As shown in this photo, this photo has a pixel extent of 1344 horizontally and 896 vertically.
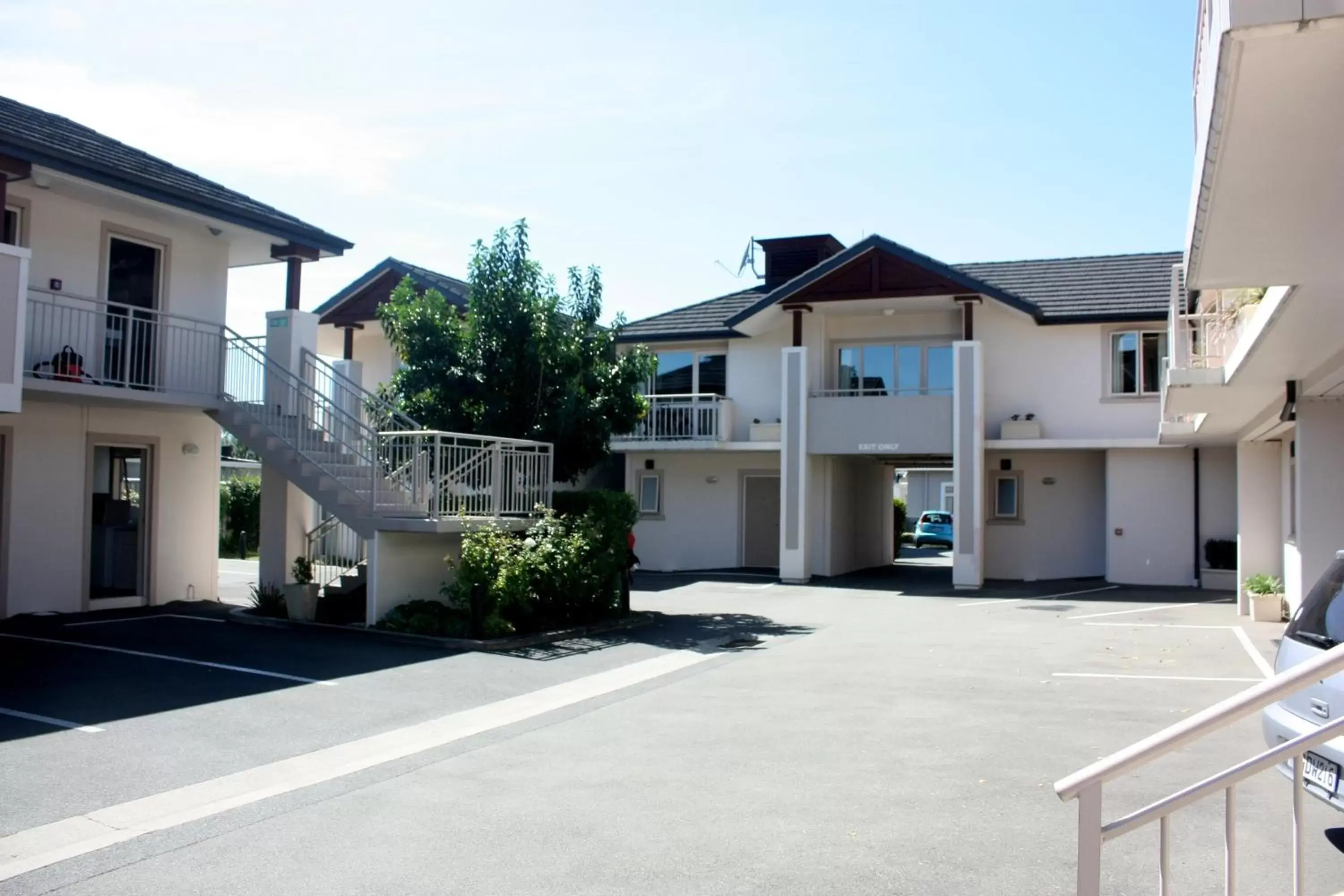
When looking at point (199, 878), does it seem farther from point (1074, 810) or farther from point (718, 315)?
point (718, 315)

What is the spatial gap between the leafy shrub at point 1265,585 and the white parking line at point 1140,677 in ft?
20.0

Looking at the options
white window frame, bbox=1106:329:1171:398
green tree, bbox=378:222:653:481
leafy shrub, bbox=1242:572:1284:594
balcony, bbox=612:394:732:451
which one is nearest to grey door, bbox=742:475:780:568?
balcony, bbox=612:394:732:451

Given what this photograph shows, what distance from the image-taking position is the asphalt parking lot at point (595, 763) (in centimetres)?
562

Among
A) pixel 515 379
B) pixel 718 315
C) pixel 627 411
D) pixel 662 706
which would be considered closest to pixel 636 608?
pixel 627 411

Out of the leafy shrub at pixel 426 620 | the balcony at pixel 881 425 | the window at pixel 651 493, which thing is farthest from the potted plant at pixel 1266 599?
the window at pixel 651 493

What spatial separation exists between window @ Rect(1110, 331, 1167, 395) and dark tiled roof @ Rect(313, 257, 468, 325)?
573 inches

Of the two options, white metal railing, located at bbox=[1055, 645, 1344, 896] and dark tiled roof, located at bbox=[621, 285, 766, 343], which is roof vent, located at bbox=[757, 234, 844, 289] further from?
white metal railing, located at bbox=[1055, 645, 1344, 896]

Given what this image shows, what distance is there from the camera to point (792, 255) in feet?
96.2

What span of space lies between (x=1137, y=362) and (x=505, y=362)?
14.5 meters

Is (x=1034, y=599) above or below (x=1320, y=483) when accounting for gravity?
below

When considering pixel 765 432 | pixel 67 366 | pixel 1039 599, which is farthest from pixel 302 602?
pixel 1039 599

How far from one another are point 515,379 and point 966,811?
11092 mm

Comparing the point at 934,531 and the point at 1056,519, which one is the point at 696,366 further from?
the point at 934,531

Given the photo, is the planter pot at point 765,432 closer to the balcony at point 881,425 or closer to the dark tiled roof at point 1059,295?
the balcony at point 881,425
